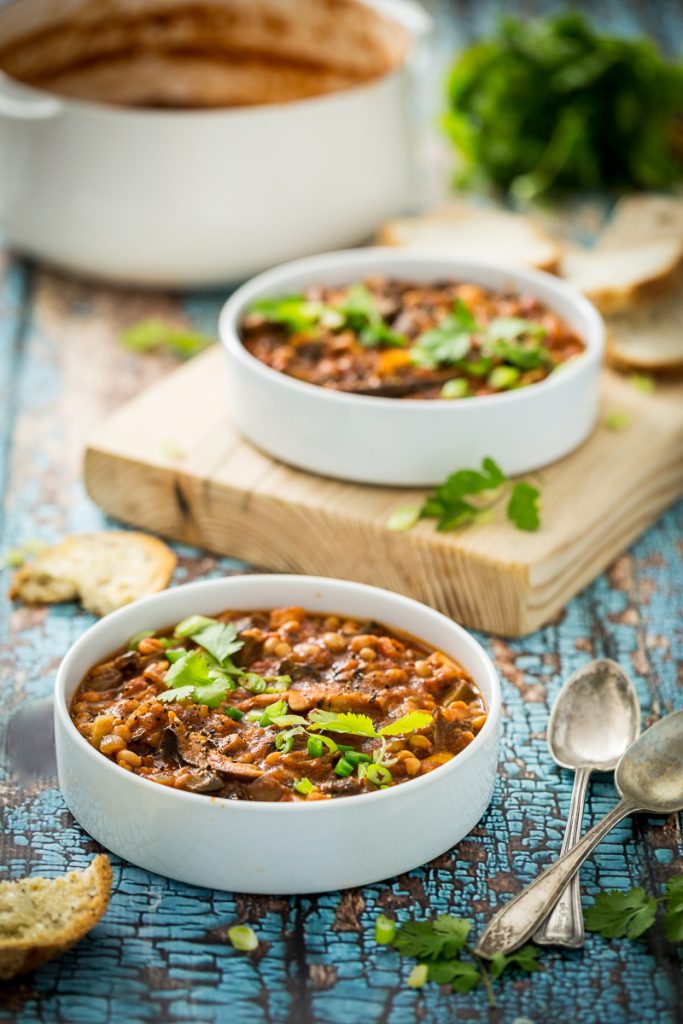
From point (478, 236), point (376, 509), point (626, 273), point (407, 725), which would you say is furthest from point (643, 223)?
point (407, 725)

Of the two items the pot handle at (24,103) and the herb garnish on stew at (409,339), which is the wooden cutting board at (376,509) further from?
the pot handle at (24,103)

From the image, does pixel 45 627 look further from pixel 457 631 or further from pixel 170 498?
pixel 457 631

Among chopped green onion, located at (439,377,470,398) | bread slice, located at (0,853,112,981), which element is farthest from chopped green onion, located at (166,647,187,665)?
chopped green onion, located at (439,377,470,398)

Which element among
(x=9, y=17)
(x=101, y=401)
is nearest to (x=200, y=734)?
(x=101, y=401)

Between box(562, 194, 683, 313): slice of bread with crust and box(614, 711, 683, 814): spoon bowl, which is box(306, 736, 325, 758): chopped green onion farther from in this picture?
box(562, 194, 683, 313): slice of bread with crust

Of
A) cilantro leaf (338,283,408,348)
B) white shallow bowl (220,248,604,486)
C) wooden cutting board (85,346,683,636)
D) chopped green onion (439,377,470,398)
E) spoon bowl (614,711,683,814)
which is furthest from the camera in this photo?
cilantro leaf (338,283,408,348)
